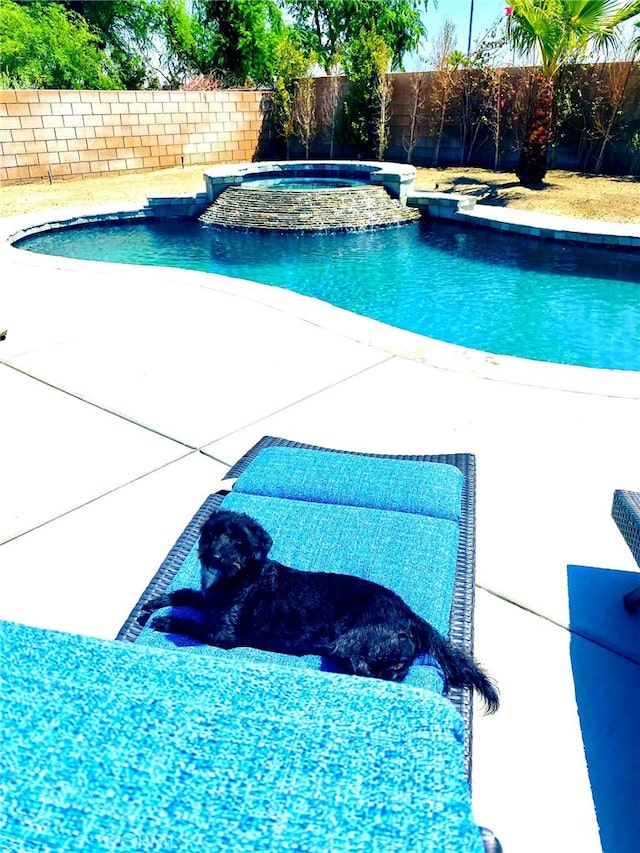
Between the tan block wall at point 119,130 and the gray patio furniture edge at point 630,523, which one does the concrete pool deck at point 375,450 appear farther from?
the tan block wall at point 119,130

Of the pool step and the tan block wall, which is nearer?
the pool step

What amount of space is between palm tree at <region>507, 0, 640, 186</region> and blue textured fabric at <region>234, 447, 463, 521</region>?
1279 cm

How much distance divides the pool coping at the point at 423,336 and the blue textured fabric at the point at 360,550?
8.94 ft

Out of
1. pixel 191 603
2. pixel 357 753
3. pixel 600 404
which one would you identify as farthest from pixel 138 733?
pixel 600 404

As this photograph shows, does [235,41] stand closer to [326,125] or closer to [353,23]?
[353,23]

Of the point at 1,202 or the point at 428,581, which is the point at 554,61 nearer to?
the point at 1,202

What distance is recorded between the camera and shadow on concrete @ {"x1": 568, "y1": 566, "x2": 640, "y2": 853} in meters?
1.80

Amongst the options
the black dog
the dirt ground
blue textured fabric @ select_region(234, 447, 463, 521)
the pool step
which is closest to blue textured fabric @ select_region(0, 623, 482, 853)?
the black dog

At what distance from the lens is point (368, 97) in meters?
17.4

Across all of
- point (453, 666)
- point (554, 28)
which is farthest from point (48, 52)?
point (453, 666)

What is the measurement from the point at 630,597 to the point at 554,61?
13.3m

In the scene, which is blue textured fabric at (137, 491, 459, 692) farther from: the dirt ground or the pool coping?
the dirt ground

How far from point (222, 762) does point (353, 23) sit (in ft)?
113

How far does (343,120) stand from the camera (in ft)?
60.0
